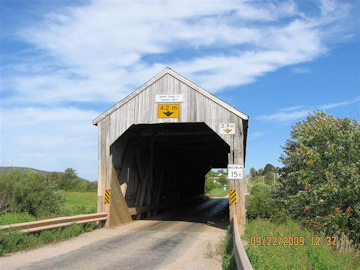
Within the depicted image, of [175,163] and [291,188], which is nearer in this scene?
[291,188]

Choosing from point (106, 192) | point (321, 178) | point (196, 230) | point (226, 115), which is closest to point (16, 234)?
point (106, 192)

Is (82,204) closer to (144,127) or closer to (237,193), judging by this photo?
(144,127)

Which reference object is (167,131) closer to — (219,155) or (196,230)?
(196,230)

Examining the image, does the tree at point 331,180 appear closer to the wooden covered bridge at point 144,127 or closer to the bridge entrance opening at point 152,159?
the wooden covered bridge at point 144,127

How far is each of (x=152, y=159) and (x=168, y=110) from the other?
20.2 feet

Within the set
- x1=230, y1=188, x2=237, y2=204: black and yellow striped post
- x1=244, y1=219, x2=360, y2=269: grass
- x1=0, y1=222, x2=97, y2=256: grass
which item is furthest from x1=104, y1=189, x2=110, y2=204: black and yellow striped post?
x1=244, y1=219, x2=360, y2=269: grass

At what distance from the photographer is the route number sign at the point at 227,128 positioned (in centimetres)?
1513

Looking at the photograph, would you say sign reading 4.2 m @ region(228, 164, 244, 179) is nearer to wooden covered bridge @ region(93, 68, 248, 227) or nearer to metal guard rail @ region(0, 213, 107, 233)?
wooden covered bridge @ region(93, 68, 248, 227)

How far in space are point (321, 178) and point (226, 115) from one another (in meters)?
4.59

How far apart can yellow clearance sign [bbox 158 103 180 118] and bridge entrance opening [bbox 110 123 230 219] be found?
2.64 meters

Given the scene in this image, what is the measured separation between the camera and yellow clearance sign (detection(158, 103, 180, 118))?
→ 15.8 metres

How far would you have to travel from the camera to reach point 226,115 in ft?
50.2

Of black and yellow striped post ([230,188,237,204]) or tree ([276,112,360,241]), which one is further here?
black and yellow striped post ([230,188,237,204])
